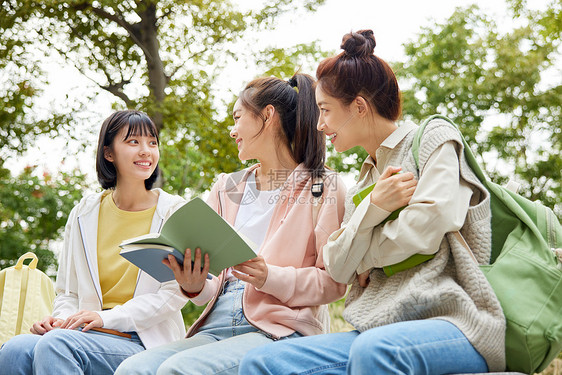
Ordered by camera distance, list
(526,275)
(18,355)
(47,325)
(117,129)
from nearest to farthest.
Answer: (526,275) < (18,355) < (47,325) < (117,129)

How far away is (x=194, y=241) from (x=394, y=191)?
2.22ft

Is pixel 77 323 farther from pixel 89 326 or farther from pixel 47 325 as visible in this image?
pixel 47 325

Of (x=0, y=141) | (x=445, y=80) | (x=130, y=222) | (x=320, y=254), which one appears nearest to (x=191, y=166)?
(x=0, y=141)

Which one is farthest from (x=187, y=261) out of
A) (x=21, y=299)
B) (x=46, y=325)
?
(x=21, y=299)

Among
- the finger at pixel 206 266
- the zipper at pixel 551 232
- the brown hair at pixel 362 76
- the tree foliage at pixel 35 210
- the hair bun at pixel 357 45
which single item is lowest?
the tree foliage at pixel 35 210

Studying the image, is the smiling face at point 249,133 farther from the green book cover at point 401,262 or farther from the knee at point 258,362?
the knee at point 258,362

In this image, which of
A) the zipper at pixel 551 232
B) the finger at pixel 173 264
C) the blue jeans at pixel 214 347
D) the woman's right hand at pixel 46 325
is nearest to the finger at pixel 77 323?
the woman's right hand at pixel 46 325

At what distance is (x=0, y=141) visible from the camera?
6.87 m

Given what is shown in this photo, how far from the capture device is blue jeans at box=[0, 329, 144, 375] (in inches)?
87.4

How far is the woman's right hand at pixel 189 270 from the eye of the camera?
208 centimetres

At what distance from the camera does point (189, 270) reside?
2109mm

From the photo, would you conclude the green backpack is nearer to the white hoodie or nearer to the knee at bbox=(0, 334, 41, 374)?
the white hoodie

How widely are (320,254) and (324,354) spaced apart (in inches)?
19.3

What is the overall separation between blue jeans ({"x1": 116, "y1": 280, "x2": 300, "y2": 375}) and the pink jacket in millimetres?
50
